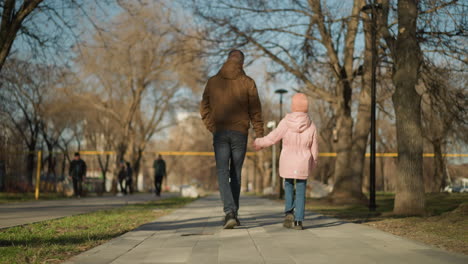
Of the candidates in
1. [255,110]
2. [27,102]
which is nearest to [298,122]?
[255,110]

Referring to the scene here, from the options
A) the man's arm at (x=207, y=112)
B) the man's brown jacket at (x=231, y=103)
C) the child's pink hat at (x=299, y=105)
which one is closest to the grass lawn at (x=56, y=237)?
the man's arm at (x=207, y=112)

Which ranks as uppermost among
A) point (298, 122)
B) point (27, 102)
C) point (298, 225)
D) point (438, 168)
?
point (27, 102)

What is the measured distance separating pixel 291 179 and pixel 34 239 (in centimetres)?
325

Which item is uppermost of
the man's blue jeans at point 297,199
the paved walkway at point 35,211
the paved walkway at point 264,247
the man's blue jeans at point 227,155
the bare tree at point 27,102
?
the bare tree at point 27,102

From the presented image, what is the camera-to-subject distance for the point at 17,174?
2055 centimetres

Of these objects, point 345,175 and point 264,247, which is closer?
point 264,247

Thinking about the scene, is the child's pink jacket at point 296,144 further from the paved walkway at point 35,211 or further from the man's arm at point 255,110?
the paved walkway at point 35,211

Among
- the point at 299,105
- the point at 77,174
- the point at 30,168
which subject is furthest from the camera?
the point at 30,168

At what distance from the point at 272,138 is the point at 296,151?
1.16ft

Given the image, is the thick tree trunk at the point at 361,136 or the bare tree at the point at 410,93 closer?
the bare tree at the point at 410,93

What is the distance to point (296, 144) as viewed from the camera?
6973 millimetres

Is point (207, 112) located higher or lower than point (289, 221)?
higher

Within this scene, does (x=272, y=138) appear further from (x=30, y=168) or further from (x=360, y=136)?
(x=30, y=168)

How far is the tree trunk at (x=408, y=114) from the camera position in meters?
10.1
